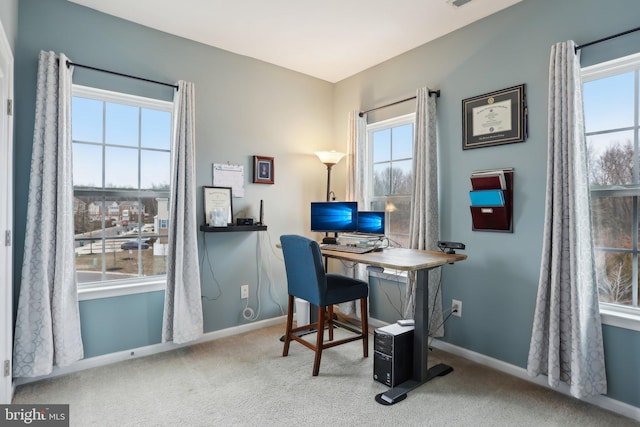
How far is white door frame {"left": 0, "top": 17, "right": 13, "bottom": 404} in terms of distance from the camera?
2.00 meters

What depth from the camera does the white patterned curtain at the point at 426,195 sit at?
292cm

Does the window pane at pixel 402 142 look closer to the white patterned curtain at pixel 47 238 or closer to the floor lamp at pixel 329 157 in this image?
the floor lamp at pixel 329 157

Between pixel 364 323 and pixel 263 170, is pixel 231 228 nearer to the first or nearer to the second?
pixel 263 170

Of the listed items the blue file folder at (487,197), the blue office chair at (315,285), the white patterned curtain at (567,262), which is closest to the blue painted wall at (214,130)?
the blue office chair at (315,285)

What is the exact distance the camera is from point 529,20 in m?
2.45

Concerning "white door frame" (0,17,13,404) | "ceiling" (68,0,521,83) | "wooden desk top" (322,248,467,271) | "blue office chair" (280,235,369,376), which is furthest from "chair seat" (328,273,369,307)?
"ceiling" (68,0,521,83)

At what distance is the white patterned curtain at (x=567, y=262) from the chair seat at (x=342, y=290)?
114 cm

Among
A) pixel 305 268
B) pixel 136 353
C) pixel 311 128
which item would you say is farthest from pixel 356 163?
pixel 136 353

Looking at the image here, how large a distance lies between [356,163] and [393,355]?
194 cm

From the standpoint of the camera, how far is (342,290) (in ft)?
8.54

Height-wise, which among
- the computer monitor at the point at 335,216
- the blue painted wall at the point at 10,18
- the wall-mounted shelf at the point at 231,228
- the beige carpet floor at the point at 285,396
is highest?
the blue painted wall at the point at 10,18

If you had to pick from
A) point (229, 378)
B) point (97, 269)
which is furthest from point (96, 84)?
point (229, 378)

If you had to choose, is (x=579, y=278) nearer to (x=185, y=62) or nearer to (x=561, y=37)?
(x=561, y=37)

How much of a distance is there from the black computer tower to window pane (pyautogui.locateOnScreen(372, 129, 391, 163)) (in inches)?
69.7
